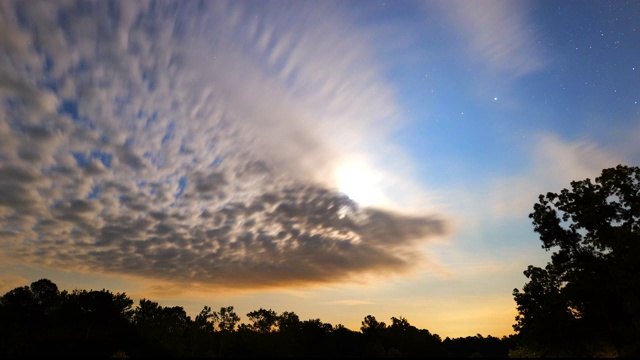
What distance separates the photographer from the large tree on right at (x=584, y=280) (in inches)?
1384

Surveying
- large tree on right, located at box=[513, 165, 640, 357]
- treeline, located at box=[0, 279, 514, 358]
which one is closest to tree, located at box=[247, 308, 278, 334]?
treeline, located at box=[0, 279, 514, 358]

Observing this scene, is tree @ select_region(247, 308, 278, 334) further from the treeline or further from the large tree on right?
the large tree on right

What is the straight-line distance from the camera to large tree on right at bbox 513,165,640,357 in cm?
3516

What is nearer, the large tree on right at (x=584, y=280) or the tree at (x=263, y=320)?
the large tree on right at (x=584, y=280)

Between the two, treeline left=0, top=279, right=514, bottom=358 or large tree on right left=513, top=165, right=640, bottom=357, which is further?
treeline left=0, top=279, right=514, bottom=358

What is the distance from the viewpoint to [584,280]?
36.2m

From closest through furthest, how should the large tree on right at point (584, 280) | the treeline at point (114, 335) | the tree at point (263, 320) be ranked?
the large tree on right at point (584, 280) → the treeline at point (114, 335) → the tree at point (263, 320)

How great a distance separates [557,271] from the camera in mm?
38469

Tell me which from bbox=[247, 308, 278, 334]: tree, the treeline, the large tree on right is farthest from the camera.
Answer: bbox=[247, 308, 278, 334]: tree

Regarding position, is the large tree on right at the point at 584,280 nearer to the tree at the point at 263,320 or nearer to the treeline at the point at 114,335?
the treeline at the point at 114,335

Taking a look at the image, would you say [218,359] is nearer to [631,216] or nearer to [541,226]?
[541,226]

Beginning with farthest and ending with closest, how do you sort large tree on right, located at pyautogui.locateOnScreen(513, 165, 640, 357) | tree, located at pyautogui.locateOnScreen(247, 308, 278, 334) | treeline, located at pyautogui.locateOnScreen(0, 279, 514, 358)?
tree, located at pyautogui.locateOnScreen(247, 308, 278, 334)
treeline, located at pyautogui.locateOnScreen(0, 279, 514, 358)
large tree on right, located at pyautogui.locateOnScreen(513, 165, 640, 357)

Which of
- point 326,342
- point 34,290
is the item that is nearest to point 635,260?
point 326,342

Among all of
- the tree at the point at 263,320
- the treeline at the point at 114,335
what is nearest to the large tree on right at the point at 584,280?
the treeline at the point at 114,335
